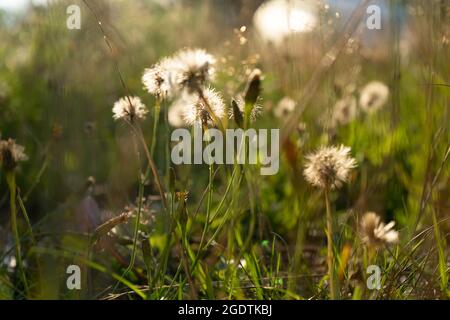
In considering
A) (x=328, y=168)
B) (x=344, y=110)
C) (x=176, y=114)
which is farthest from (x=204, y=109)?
(x=344, y=110)

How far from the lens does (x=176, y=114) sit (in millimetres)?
1999

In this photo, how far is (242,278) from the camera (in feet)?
4.46

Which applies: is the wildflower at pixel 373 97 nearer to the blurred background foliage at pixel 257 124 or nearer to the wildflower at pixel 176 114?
the blurred background foliage at pixel 257 124

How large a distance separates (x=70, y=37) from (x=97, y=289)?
123 centimetres

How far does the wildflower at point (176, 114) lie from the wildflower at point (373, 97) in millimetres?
697

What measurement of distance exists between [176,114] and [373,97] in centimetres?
77

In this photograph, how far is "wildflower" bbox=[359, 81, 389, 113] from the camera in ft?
7.71

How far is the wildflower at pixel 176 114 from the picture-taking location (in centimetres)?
196

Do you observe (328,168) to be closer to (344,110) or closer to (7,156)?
(7,156)

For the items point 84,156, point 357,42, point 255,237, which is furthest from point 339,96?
point 84,156

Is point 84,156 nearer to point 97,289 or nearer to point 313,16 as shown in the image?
point 97,289

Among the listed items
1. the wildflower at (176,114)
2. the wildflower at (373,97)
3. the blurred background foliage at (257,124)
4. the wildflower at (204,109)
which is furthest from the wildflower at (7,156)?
the wildflower at (373,97)

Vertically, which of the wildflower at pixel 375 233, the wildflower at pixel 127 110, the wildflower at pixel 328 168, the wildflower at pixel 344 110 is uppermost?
the wildflower at pixel 127 110

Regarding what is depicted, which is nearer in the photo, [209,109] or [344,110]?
[209,109]
